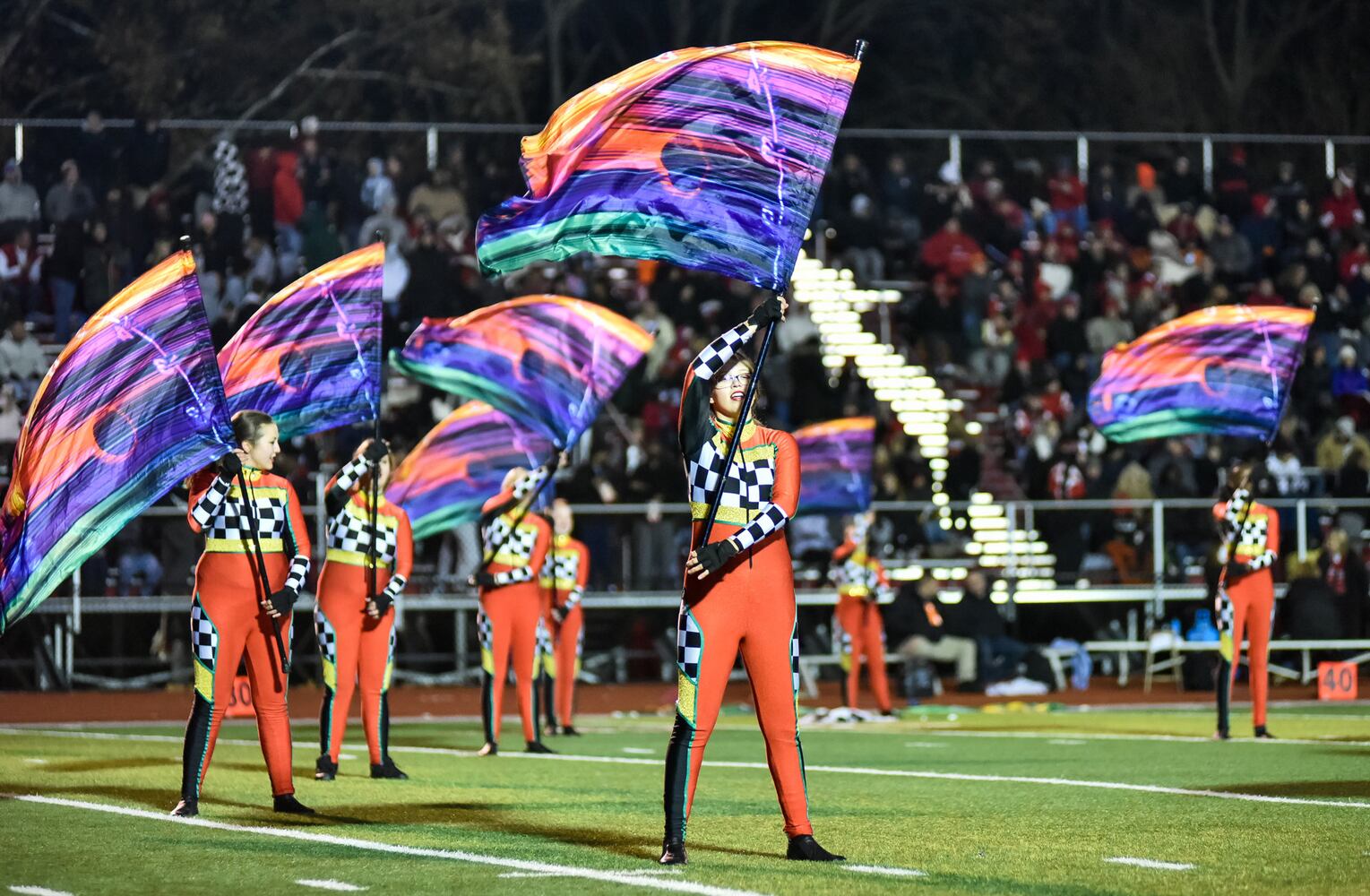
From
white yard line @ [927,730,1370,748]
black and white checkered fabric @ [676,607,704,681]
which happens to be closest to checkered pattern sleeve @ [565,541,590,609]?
white yard line @ [927,730,1370,748]

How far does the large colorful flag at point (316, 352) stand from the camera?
13.2 metres

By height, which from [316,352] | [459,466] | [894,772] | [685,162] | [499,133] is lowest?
[894,772]

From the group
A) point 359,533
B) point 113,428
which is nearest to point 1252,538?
point 359,533

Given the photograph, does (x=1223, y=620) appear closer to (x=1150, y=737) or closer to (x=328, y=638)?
(x=1150, y=737)

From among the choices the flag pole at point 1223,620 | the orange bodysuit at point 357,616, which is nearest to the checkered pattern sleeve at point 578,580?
the orange bodysuit at point 357,616

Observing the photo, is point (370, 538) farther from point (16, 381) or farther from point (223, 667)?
point (16, 381)

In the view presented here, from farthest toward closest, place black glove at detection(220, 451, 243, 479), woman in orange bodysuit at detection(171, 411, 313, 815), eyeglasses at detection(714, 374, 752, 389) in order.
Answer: woman in orange bodysuit at detection(171, 411, 313, 815)
black glove at detection(220, 451, 243, 479)
eyeglasses at detection(714, 374, 752, 389)

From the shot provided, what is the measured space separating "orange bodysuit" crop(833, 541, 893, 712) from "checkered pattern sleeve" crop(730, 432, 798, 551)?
490 inches

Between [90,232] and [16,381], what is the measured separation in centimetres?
243

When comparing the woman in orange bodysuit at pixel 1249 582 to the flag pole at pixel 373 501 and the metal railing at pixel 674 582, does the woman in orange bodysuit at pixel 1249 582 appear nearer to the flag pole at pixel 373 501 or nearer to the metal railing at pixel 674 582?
the flag pole at pixel 373 501

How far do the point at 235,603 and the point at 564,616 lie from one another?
8.12 meters

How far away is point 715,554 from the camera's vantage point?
8.96 m

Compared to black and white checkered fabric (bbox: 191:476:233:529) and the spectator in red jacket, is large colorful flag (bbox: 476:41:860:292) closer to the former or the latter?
black and white checkered fabric (bbox: 191:476:233:529)

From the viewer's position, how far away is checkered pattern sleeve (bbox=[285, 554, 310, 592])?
11.3m
